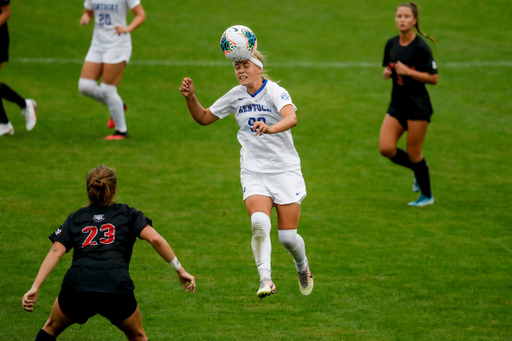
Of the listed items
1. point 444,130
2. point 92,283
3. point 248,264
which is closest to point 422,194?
point 248,264

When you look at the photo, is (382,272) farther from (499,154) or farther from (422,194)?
(499,154)

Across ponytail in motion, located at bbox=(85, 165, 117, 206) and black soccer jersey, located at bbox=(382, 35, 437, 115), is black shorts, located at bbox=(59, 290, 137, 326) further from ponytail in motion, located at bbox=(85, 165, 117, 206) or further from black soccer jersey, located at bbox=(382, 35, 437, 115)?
black soccer jersey, located at bbox=(382, 35, 437, 115)

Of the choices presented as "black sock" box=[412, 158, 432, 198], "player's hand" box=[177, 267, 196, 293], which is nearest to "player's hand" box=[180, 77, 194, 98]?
"player's hand" box=[177, 267, 196, 293]

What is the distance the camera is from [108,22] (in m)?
11.2

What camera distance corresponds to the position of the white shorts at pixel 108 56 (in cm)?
1116

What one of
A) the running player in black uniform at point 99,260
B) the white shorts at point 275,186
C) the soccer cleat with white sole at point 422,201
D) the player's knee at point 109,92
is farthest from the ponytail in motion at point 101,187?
the player's knee at point 109,92

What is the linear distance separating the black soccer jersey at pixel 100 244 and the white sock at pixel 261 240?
1.24 meters

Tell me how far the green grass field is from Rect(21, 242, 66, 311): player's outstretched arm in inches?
57.0

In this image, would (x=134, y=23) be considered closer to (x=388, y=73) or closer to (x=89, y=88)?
(x=89, y=88)

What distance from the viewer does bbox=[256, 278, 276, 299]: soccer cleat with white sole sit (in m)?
5.39

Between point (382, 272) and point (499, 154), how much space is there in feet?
18.7

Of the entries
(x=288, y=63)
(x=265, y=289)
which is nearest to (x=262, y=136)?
(x=265, y=289)

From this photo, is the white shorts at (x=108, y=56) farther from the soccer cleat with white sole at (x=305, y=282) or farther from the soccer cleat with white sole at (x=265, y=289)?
the soccer cleat with white sole at (x=265, y=289)

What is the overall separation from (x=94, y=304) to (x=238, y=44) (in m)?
2.45
